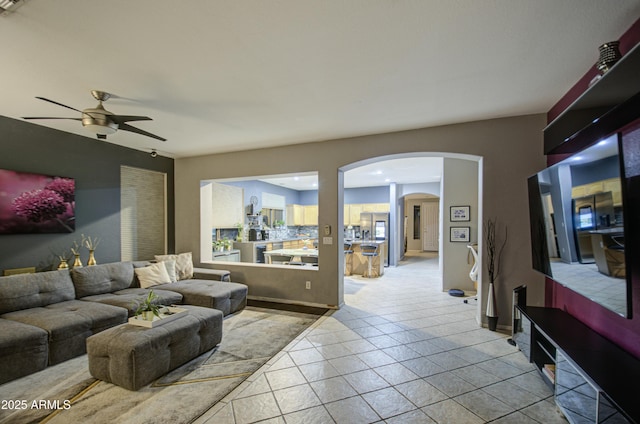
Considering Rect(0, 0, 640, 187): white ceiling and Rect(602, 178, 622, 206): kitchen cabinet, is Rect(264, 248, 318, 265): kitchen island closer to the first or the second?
Rect(0, 0, 640, 187): white ceiling

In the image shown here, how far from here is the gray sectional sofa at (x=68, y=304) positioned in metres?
2.57

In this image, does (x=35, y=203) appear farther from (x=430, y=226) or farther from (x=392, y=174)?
(x=430, y=226)

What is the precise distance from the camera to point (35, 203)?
12.5 feet

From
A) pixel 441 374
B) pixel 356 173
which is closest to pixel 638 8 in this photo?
pixel 441 374

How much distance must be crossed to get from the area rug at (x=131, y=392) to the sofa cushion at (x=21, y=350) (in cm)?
8

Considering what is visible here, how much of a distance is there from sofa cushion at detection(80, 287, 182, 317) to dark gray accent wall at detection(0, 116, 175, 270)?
1.01 m

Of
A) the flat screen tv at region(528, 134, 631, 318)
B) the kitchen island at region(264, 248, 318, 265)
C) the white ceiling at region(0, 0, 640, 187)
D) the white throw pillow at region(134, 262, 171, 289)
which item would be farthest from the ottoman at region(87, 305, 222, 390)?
the flat screen tv at region(528, 134, 631, 318)

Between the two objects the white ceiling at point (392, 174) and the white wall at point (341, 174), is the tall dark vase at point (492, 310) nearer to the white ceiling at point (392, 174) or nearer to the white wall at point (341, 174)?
the white wall at point (341, 174)

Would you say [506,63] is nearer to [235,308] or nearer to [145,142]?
[235,308]

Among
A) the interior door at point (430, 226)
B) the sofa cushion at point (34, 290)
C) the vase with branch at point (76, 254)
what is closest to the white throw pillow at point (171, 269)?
the vase with branch at point (76, 254)

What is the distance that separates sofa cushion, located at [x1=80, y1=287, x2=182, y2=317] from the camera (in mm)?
3508

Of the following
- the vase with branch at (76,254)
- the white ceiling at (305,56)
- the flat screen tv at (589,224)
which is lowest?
the vase with branch at (76,254)

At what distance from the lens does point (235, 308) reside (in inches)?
171

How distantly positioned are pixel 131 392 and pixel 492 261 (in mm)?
4128
